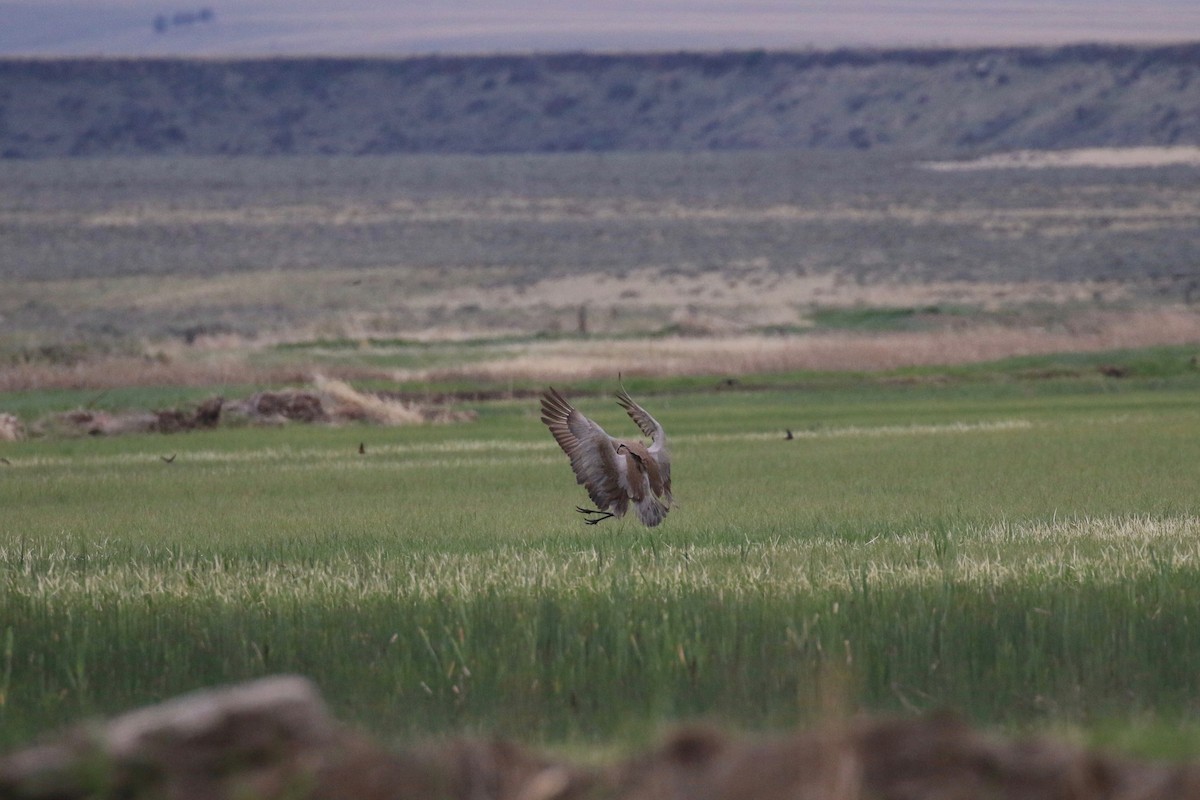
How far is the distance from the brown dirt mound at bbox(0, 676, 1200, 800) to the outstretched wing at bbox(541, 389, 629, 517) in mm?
8043

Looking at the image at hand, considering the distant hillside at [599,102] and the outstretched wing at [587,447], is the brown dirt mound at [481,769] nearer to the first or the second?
the outstretched wing at [587,447]

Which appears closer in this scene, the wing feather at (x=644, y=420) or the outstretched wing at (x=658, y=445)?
the outstretched wing at (x=658, y=445)

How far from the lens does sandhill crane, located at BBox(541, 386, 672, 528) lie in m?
13.4

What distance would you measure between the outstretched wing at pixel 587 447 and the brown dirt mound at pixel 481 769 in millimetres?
8043

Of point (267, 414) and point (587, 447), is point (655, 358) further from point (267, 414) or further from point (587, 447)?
point (587, 447)

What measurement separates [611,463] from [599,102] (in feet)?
542

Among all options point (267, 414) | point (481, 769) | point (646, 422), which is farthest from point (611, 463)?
point (267, 414)

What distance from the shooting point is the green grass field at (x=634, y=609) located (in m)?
8.68

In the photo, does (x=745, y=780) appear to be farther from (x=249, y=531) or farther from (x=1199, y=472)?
(x=1199, y=472)

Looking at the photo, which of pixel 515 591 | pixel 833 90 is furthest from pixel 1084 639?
pixel 833 90

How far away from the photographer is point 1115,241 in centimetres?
9069

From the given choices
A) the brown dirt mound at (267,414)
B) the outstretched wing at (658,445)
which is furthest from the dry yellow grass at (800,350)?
the outstretched wing at (658,445)

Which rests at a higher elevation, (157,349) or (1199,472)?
(157,349)

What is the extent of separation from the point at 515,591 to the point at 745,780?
230 inches
